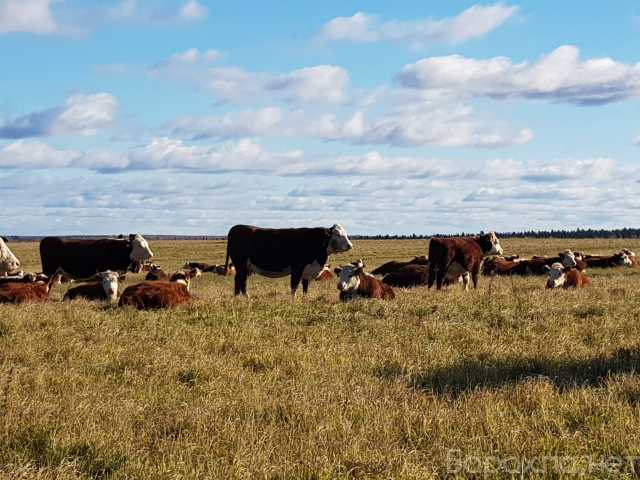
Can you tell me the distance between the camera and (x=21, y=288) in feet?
52.2

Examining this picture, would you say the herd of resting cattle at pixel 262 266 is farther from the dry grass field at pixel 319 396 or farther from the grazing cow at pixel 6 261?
the dry grass field at pixel 319 396

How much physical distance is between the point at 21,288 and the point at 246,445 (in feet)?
41.2

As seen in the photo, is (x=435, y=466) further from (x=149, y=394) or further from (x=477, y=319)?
(x=477, y=319)

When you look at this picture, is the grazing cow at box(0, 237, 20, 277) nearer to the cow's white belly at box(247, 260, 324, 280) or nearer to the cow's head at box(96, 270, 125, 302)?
the cow's head at box(96, 270, 125, 302)

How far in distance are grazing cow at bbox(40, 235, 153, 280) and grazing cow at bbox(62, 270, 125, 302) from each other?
9.91 feet

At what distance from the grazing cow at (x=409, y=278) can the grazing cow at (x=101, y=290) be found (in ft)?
28.1

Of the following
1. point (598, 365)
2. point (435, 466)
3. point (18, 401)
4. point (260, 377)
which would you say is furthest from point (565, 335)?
point (18, 401)

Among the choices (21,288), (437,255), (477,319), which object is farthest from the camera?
(437,255)

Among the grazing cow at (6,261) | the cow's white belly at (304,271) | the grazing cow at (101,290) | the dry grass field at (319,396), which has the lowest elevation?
the dry grass field at (319,396)

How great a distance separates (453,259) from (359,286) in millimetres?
4638

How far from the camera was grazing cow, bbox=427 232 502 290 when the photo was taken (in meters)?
19.5

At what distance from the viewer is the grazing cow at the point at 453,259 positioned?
1950 cm

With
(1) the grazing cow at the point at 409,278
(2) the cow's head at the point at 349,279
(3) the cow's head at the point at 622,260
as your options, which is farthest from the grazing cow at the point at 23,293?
(3) the cow's head at the point at 622,260

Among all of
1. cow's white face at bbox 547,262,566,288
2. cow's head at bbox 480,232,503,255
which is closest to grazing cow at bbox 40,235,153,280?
cow's head at bbox 480,232,503,255
